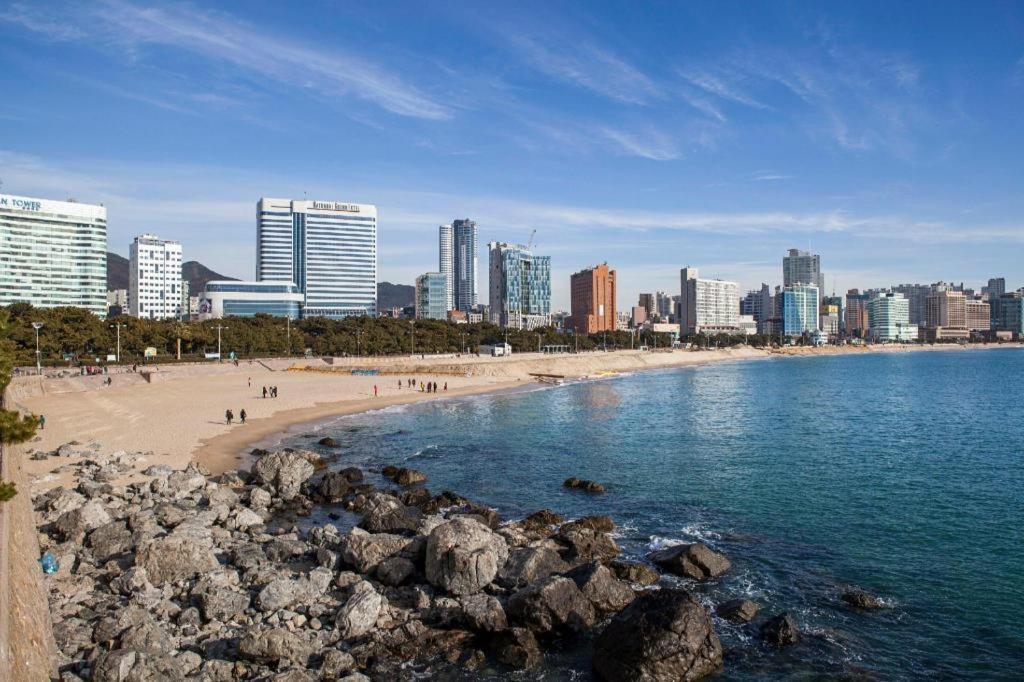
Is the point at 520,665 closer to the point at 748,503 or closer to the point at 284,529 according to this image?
the point at 284,529

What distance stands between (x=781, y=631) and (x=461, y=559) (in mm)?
8392

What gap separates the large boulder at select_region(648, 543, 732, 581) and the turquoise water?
480 mm

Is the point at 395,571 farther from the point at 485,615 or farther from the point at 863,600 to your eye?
the point at 863,600

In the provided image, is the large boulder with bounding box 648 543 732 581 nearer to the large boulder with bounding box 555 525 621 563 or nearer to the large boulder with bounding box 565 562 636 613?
the large boulder with bounding box 555 525 621 563

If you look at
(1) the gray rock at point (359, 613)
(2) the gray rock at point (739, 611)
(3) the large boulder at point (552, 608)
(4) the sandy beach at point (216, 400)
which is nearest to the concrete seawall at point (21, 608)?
(1) the gray rock at point (359, 613)

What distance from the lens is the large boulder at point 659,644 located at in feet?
46.5

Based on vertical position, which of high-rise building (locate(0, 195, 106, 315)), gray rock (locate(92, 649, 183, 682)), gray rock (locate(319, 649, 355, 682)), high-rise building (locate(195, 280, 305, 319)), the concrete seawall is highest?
high-rise building (locate(0, 195, 106, 315))

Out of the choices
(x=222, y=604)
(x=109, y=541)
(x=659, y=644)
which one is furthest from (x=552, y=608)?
(x=109, y=541)

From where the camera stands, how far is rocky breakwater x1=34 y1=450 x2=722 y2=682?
47.2 ft

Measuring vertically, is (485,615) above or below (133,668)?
below

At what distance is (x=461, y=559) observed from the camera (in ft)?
59.0

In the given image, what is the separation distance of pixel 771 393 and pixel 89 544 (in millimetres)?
74476

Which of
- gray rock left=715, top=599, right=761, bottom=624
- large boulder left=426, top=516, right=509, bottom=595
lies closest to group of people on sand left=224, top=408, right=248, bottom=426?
large boulder left=426, top=516, right=509, bottom=595

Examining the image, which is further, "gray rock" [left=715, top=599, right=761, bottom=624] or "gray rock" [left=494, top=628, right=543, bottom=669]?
"gray rock" [left=715, top=599, right=761, bottom=624]
